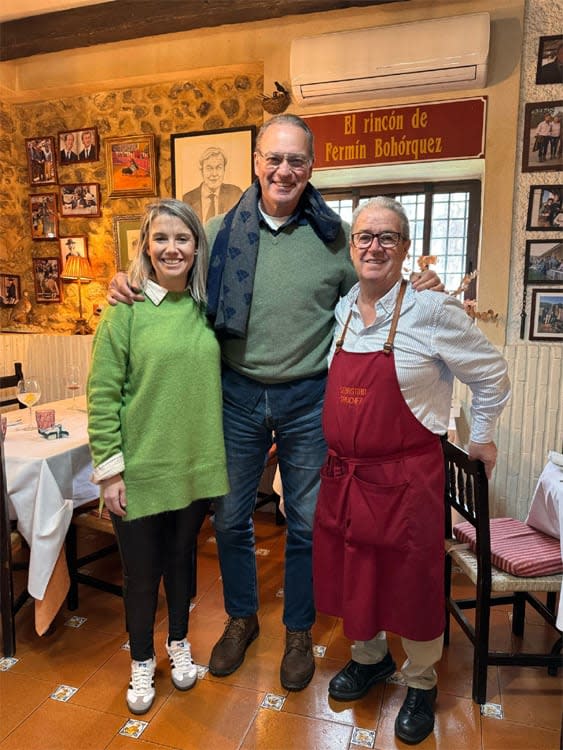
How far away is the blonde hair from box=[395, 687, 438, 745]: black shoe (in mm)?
1363

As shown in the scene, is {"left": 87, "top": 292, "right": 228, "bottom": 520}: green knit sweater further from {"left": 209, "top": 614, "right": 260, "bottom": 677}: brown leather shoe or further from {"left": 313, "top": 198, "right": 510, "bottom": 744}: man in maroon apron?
{"left": 209, "top": 614, "right": 260, "bottom": 677}: brown leather shoe

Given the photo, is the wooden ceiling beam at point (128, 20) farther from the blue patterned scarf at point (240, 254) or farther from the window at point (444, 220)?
the blue patterned scarf at point (240, 254)

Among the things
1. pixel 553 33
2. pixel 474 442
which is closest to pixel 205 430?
pixel 474 442

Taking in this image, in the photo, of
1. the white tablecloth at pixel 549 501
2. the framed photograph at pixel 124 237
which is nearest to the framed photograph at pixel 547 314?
the white tablecloth at pixel 549 501

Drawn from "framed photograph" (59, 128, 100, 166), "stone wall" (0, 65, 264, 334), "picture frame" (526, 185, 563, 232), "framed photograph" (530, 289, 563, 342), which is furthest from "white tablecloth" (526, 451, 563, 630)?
"framed photograph" (59, 128, 100, 166)

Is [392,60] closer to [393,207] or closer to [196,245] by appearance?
[393,207]

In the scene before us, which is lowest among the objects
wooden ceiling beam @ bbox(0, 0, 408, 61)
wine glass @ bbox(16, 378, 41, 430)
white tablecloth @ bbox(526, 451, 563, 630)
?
white tablecloth @ bbox(526, 451, 563, 630)

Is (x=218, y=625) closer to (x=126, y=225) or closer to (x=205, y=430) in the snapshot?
(x=205, y=430)

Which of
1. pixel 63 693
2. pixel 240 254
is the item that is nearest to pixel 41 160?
pixel 240 254

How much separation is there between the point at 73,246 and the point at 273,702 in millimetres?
3720

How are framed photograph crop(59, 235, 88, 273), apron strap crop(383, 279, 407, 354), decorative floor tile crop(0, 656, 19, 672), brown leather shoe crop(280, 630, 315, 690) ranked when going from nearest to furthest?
1. apron strap crop(383, 279, 407, 354)
2. brown leather shoe crop(280, 630, 315, 690)
3. decorative floor tile crop(0, 656, 19, 672)
4. framed photograph crop(59, 235, 88, 273)

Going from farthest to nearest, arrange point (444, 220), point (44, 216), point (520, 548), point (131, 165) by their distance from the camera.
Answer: point (44, 216), point (131, 165), point (444, 220), point (520, 548)

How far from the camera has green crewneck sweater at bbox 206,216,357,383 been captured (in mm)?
1654

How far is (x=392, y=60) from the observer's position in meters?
3.04
